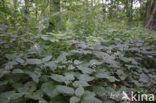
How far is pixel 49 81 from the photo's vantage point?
123cm

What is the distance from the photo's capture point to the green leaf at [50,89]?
108cm

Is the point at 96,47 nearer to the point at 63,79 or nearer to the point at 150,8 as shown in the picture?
the point at 63,79

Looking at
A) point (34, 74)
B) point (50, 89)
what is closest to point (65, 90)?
point (50, 89)

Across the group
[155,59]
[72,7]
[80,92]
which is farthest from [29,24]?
[155,59]

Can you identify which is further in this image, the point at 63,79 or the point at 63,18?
the point at 63,18

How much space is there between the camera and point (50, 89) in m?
1.14

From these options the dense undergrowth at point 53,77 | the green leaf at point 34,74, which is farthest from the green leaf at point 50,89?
the green leaf at point 34,74

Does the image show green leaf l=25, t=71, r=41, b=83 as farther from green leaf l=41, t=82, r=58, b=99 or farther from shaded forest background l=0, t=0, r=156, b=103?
green leaf l=41, t=82, r=58, b=99

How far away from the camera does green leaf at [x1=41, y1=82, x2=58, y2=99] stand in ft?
3.56

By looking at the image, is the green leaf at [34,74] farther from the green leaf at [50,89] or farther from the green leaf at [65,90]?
the green leaf at [65,90]

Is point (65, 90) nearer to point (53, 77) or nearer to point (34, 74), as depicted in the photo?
point (53, 77)

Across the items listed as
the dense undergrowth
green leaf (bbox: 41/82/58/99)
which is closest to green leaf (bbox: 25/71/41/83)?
the dense undergrowth

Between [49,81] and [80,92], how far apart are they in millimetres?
389

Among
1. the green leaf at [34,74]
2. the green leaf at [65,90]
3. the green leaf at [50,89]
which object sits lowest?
the green leaf at [50,89]
